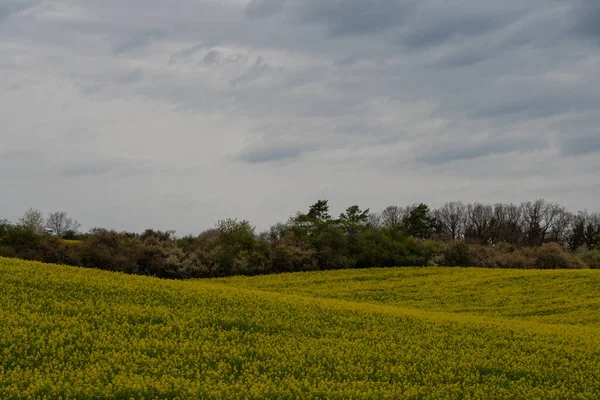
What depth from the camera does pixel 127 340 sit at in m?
17.4

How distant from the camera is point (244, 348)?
17.3 meters

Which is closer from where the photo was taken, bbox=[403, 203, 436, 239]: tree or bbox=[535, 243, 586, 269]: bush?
bbox=[535, 243, 586, 269]: bush

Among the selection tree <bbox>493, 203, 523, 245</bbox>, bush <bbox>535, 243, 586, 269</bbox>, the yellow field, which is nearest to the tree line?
bush <bbox>535, 243, 586, 269</bbox>

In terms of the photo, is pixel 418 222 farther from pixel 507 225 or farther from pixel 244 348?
pixel 244 348

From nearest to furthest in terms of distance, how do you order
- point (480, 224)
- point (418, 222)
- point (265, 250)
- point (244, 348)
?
point (244, 348) → point (265, 250) → point (418, 222) → point (480, 224)

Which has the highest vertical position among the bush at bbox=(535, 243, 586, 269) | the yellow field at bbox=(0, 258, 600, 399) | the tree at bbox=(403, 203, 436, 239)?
the tree at bbox=(403, 203, 436, 239)

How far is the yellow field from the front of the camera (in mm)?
14212

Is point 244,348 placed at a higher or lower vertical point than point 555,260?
lower

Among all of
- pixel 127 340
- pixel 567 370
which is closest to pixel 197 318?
pixel 127 340

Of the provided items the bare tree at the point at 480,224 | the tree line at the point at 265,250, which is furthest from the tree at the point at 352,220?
the bare tree at the point at 480,224

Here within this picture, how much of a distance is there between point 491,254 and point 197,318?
45705 mm

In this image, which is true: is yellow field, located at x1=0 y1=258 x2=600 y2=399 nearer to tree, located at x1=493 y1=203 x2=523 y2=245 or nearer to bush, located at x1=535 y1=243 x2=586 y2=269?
bush, located at x1=535 y1=243 x2=586 y2=269

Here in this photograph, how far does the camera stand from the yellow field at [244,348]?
14212 millimetres

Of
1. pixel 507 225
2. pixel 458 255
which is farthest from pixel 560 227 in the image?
pixel 458 255
